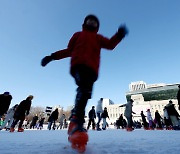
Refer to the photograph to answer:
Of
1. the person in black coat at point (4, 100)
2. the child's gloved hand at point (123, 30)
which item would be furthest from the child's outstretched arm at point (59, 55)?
the person in black coat at point (4, 100)

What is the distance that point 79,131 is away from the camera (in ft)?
Answer: 5.91

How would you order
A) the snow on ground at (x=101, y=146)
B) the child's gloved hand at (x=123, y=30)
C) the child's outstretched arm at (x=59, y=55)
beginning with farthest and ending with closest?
the child's outstretched arm at (x=59, y=55), the child's gloved hand at (x=123, y=30), the snow on ground at (x=101, y=146)

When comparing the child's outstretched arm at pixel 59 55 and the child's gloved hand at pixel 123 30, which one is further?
the child's outstretched arm at pixel 59 55

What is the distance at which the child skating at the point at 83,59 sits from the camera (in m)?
1.98

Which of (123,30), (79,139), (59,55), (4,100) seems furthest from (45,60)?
(4,100)

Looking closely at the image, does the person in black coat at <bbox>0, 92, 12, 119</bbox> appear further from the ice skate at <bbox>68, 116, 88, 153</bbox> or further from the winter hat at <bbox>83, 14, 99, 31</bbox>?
the ice skate at <bbox>68, 116, 88, 153</bbox>

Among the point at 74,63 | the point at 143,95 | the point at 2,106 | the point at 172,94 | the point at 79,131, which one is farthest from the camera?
the point at 143,95

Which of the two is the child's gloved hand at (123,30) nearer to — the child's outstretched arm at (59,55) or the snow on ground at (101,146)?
the child's outstretched arm at (59,55)

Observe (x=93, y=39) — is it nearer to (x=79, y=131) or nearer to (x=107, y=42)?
(x=107, y=42)

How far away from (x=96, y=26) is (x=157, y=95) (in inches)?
4109

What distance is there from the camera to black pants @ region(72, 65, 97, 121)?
206cm

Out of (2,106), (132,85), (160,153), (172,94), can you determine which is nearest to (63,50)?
(160,153)

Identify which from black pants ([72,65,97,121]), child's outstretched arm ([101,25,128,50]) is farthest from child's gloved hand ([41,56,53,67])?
child's outstretched arm ([101,25,128,50])

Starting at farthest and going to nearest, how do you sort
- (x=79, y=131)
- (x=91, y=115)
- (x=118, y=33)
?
(x=91, y=115), (x=118, y=33), (x=79, y=131)
